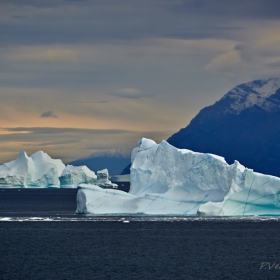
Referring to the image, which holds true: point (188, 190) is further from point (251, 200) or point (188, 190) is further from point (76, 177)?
point (76, 177)

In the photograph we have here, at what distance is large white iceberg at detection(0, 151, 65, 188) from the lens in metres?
123

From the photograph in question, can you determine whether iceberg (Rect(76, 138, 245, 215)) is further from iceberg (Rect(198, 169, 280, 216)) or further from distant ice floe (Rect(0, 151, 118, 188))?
distant ice floe (Rect(0, 151, 118, 188))

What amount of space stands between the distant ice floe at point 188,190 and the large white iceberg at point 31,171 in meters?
68.4

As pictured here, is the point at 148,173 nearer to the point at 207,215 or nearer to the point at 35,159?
the point at 207,215

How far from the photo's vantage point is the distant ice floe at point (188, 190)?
49.9m

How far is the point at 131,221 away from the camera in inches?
2132

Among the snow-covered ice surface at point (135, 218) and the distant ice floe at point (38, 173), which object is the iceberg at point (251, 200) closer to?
the snow-covered ice surface at point (135, 218)

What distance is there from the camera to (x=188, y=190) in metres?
51.5
